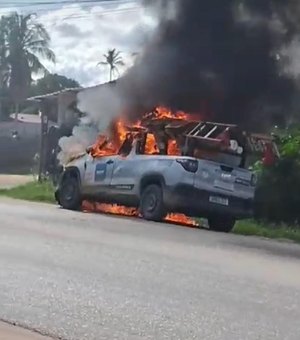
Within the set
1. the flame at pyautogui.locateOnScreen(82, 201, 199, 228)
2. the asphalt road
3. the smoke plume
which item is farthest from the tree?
the asphalt road

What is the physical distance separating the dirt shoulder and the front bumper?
424 inches

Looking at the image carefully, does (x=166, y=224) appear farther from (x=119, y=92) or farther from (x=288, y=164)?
(x=119, y=92)

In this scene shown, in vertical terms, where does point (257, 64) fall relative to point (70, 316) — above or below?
above

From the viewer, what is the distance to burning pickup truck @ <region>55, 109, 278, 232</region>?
1848 centimetres

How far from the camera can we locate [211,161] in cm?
1872

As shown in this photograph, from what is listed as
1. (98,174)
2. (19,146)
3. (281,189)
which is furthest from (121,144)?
(19,146)

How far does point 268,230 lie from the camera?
63.0ft

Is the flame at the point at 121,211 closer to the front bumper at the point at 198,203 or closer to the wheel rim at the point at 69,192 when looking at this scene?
the wheel rim at the point at 69,192

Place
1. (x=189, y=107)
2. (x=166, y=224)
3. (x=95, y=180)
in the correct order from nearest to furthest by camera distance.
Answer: (x=166, y=224) < (x=95, y=180) < (x=189, y=107)

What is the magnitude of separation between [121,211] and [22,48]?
44.3 metres

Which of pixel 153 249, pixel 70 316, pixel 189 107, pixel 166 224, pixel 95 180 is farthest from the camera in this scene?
pixel 189 107

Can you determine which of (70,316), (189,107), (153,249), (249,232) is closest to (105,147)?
(189,107)

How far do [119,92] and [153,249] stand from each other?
35.9 feet

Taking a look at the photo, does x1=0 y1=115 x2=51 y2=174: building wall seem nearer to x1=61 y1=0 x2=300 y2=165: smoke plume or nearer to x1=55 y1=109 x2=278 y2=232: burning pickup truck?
x1=61 y1=0 x2=300 y2=165: smoke plume
